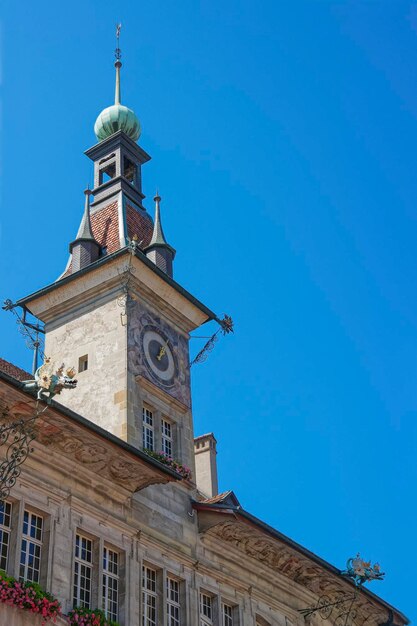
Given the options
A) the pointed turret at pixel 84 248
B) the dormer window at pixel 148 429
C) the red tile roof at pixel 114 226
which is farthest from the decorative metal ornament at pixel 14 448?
the red tile roof at pixel 114 226

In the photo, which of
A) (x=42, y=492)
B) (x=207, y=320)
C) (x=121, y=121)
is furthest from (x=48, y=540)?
(x=121, y=121)

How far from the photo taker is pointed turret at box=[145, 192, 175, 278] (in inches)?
1238

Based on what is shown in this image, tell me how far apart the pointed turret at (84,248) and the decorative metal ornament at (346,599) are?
1091cm

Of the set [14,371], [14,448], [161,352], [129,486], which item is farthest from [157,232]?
[14,448]

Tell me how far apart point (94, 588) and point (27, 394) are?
4.51 metres

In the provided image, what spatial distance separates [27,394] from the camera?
68.1ft

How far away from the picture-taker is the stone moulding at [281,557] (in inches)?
1038

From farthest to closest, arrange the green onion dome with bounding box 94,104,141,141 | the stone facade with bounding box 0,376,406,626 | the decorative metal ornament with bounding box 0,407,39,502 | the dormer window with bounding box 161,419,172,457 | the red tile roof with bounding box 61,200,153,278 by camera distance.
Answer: the green onion dome with bounding box 94,104,141,141 → the red tile roof with bounding box 61,200,153,278 → the dormer window with bounding box 161,419,172,457 → the stone facade with bounding box 0,376,406,626 → the decorative metal ornament with bounding box 0,407,39,502

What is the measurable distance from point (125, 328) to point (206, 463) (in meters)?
8.95

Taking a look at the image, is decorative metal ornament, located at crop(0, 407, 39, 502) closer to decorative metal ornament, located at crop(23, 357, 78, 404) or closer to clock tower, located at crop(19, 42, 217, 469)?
decorative metal ornament, located at crop(23, 357, 78, 404)

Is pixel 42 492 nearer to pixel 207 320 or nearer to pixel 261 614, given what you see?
pixel 261 614

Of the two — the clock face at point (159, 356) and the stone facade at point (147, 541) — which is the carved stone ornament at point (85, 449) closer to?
the stone facade at point (147, 541)

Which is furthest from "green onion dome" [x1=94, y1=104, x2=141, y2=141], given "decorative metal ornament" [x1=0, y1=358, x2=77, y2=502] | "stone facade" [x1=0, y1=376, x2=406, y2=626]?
"decorative metal ornament" [x1=0, y1=358, x2=77, y2=502]

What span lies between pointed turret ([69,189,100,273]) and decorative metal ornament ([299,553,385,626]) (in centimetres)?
1091
